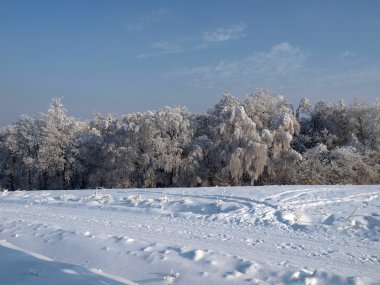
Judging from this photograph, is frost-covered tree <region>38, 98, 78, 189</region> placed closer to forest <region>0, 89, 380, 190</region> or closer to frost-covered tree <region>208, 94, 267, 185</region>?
forest <region>0, 89, 380, 190</region>

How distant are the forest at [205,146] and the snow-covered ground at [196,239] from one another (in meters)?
15.9

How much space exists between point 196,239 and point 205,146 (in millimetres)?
24439

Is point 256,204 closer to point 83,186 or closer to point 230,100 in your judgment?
point 230,100

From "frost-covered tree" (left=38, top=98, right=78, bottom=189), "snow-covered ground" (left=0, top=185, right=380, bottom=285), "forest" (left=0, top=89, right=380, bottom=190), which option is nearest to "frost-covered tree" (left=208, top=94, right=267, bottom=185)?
"forest" (left=0, top=89, right=380, bottom=190)

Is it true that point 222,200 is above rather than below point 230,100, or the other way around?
below

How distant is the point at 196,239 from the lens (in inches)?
272

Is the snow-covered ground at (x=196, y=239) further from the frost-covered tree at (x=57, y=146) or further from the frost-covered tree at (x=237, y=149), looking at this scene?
the frost-covered tree at (x=57, y=146)

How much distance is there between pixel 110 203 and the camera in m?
10.5

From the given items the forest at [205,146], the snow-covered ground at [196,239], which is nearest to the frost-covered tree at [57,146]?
the forest at [205,146]

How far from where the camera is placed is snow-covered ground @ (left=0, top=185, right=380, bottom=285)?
5141 millimetres

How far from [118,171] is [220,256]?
88.0 feet

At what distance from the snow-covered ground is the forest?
1589 cm

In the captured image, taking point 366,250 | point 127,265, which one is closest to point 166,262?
point 127,265

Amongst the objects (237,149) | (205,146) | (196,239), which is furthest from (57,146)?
(196,239)
